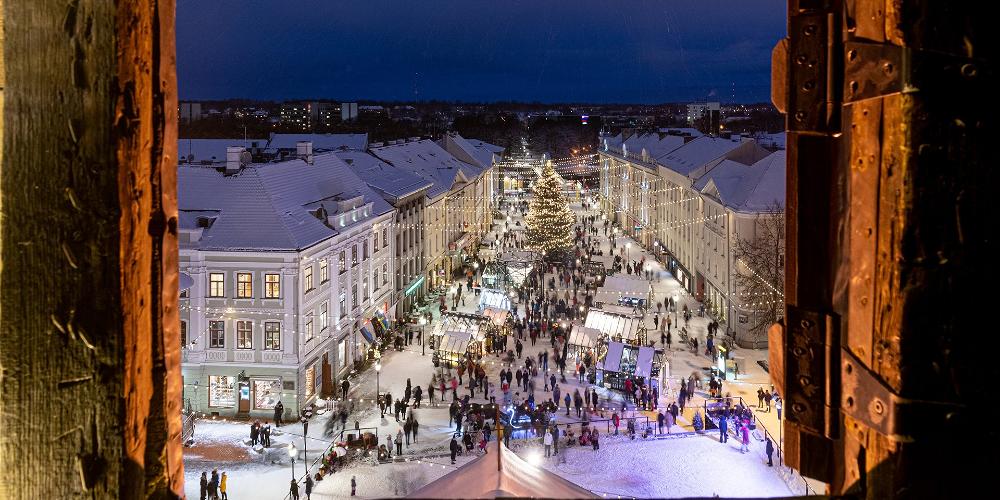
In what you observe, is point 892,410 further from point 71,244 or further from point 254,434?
point 254,434

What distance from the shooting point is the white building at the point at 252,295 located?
26953mm

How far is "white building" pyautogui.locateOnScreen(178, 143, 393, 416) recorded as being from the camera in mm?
26953

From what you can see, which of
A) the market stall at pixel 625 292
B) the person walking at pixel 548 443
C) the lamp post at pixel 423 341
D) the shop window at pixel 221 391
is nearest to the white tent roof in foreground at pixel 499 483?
the person walking at pixel 548 443

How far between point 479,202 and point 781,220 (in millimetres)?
38996

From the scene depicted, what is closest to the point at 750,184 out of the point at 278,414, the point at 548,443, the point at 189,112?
the point at 548,443

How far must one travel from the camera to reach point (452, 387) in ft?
93.9

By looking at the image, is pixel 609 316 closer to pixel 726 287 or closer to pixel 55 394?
pixel 726 287

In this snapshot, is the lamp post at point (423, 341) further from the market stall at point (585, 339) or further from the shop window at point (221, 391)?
the shop window at point (221, 391)

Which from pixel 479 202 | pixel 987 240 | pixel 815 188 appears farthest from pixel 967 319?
pixel 479 202

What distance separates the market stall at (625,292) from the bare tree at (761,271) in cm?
479

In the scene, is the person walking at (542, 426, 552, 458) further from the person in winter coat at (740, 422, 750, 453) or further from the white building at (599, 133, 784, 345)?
the white building at (599, 133, 784, 345)

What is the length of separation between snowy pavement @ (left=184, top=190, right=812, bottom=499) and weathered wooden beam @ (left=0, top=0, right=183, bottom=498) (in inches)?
669

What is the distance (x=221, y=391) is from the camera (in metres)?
27.1

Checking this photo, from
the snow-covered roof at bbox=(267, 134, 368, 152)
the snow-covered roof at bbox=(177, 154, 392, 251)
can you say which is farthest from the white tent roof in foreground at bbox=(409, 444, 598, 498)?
the snow-covered roof at bbox=(267, 134, 368, 152)
